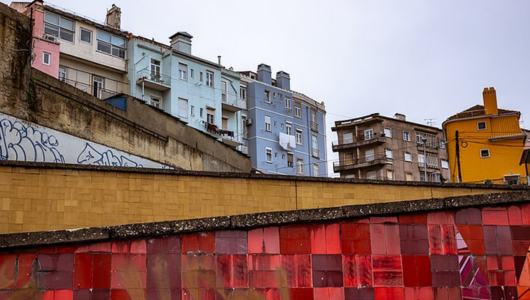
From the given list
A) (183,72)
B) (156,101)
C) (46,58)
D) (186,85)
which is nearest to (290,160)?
(186,85)

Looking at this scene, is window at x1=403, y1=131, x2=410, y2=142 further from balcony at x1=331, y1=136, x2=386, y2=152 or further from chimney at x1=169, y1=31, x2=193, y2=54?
chimney at x1=169, y1=31, x2=193, y2=54

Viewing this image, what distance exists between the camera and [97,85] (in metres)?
43.5

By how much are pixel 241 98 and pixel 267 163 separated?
20.2 ft

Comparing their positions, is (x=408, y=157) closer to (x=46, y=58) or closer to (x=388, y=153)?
(x=388, y=153)

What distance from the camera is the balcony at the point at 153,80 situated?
151 feet

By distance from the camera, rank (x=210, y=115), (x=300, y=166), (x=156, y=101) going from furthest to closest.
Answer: (x=300, y=166), (x=210, y=115), (x=156, y=101)

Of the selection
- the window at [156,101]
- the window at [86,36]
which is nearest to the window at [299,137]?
the window at [156,101]

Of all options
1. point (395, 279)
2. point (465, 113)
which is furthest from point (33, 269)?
point (465, 113)

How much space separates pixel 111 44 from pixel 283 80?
22093 mm

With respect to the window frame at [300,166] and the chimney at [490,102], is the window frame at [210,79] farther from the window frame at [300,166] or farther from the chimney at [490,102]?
the chimney at [490,102]

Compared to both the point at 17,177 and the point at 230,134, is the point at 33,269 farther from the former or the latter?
the point at 230,134

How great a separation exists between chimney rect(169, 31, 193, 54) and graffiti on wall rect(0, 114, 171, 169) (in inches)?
1262

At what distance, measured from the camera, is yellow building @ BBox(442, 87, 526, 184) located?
5588 cm

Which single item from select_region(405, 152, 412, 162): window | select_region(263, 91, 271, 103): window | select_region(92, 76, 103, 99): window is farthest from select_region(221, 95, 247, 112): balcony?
select_region(405, 152, 412, 162): window
